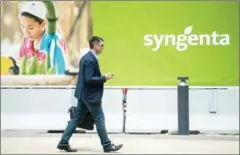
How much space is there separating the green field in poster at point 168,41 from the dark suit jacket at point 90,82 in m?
2.38

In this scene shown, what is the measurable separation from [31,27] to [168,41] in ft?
8.72

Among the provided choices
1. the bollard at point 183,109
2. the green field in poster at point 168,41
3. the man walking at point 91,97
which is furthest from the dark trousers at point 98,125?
the green field in poster at point 168,41

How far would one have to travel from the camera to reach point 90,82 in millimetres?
7488

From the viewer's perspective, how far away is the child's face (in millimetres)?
10188

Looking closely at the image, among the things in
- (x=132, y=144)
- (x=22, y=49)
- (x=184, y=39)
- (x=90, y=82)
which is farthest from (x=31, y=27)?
(x=132, y=144)

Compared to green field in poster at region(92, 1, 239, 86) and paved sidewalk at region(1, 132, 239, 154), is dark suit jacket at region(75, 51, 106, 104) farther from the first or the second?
green field in poster at region(92, 1, 239, 86)

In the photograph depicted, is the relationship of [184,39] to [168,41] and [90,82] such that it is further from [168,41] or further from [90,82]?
[90,82]

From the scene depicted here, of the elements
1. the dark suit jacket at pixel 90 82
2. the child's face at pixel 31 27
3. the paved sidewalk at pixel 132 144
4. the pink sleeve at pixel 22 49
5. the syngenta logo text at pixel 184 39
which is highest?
the child's face at pixel 31 27

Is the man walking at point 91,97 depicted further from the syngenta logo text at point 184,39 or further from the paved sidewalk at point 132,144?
the syngenta logo text at point 184,39

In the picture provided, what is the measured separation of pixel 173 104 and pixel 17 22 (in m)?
3.40

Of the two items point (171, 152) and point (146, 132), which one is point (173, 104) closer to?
point (146, 132)

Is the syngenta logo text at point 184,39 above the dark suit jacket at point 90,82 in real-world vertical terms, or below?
above

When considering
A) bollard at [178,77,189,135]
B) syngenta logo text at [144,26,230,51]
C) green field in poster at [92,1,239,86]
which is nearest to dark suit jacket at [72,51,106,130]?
bollard at [178,77,189,135]

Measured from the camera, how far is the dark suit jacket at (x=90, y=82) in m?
7.50
